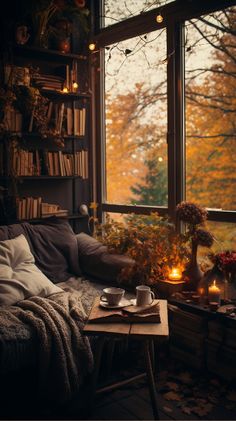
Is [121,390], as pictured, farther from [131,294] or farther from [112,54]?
[112,54]

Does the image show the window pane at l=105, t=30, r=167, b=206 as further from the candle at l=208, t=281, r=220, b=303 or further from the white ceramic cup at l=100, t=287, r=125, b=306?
the white ceramic cup at l=100, t=287, r=125, b=306

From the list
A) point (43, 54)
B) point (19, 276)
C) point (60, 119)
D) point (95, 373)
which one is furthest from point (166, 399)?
point (43, 54)

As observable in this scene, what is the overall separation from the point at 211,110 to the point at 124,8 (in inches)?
57.8

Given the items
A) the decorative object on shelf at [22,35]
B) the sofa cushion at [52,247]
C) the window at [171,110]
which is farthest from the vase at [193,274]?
the decorative object on shelf at [22,35]

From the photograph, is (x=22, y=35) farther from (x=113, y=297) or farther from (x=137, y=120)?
(x=113, y=297)

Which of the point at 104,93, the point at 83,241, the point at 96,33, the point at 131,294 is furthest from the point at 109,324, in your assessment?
the point at 96,33

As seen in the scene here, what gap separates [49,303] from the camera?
2.66 m

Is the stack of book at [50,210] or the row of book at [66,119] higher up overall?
the row of book at [66,119]

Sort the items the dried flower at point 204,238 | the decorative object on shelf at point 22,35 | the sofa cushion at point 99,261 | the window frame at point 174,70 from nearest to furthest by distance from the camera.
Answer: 1. the dried flower at point 204,238
2. the sofa cushion at point 99,261
3. the window frame at point 174,70
4. the decorative object on shelf at point 22,35

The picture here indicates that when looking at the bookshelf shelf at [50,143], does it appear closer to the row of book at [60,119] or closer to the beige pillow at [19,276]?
the row of book at [60,119]

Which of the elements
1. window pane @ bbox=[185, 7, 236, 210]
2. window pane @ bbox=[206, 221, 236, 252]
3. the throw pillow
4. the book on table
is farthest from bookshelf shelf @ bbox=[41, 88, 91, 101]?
the book on table

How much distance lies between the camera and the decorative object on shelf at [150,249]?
3.23 meters

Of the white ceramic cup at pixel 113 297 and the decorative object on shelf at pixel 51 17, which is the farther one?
the decorative object on shelf at pixel 51 17

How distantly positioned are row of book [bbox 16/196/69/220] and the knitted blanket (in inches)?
52.0
